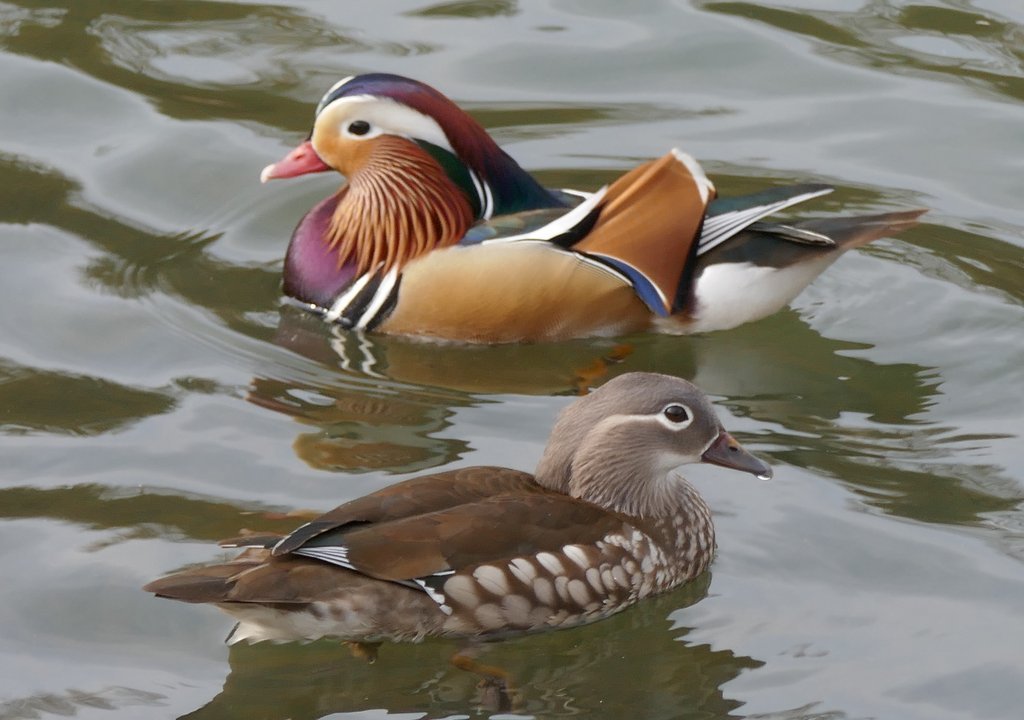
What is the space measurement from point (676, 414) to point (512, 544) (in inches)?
30.9

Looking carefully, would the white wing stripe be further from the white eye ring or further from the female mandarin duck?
the white eye ring

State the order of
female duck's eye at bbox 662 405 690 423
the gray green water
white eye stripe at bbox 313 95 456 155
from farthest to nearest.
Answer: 1. white eye stripe at bbox 313 95 456 155
2. female duck's eye at bbox 662 405 690 423
3. the gray green water

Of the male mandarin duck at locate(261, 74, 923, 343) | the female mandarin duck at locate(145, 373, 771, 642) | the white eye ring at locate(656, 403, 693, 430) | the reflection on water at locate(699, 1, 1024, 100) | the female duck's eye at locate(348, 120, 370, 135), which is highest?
the reflection on water at locate(699, 1, 1024, 100)

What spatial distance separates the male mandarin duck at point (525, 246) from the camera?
7.79m

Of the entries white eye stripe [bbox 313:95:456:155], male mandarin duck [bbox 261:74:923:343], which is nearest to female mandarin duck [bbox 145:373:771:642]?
male mandarin duck [bbox 261:74:923:343]

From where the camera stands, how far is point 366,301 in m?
8.07

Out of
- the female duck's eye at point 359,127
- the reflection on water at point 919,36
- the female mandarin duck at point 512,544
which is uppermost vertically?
the reflection on water at point 919,36

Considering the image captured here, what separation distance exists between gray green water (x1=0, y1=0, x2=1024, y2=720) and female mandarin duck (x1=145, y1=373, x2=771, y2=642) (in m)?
0.14

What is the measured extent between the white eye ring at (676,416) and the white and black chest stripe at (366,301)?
6.97 ft

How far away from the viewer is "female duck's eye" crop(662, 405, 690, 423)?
6.11 meters

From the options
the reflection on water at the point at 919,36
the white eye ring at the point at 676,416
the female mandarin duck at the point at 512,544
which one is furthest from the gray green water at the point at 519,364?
the white eye ring at the point at 676,416

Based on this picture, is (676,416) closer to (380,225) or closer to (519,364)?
(519,364)

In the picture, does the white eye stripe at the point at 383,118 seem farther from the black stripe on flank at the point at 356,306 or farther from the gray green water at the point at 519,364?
the gray green water at the point at 519,364

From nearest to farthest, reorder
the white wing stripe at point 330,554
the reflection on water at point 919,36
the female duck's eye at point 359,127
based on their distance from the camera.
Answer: the white wing stripe at point 330,554, the female duck's eye at point 359,127, the reflection on water at point 919,36
